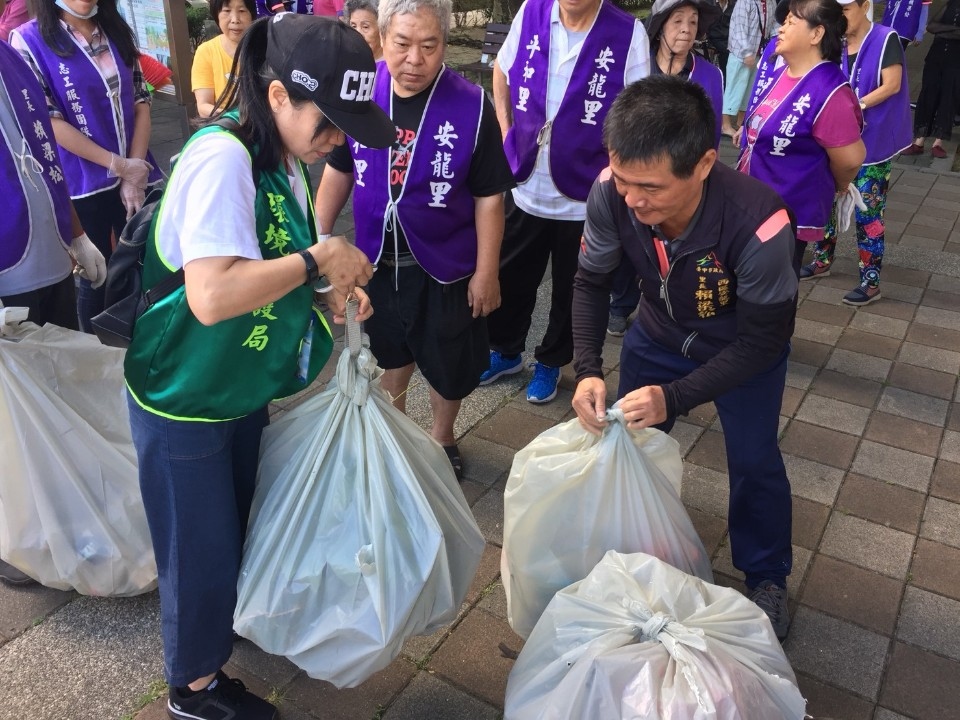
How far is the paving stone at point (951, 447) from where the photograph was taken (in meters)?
3.53

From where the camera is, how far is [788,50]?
3.52 metres

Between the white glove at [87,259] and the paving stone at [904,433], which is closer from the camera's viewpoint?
the white glove at [87,259]

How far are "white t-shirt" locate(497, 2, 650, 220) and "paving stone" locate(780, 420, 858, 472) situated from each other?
4.37ft

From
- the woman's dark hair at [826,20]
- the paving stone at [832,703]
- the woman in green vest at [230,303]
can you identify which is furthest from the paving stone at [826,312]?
the woman in green vest at [230,303]

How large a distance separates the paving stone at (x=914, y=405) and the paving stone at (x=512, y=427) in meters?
1.64

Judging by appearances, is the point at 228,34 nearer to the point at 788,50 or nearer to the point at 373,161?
the point at 373,161

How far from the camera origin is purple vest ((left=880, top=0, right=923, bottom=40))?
7.41 meters

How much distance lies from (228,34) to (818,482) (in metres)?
3.54

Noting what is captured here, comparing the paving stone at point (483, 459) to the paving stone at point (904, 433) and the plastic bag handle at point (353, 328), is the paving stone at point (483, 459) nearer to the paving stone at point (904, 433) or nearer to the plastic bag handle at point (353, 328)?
the plastic bag handle at point (353, 328)

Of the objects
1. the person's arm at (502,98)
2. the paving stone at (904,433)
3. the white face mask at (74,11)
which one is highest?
the white face mask at (74,11)

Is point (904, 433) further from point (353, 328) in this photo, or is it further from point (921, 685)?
point (353, 328)

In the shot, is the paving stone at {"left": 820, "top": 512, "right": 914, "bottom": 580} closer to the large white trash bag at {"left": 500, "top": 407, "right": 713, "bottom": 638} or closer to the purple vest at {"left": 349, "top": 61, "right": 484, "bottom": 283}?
the large white trash bag at {"left": 500, "top": 407, "right": 713, "bottom": 638}

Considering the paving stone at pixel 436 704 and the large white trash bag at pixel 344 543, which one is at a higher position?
the large white trash bag at pixel 344 543

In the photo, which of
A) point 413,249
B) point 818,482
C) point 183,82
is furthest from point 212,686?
point 183,82
